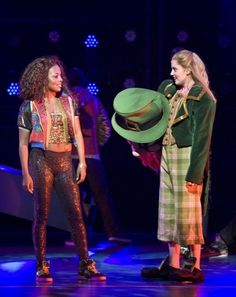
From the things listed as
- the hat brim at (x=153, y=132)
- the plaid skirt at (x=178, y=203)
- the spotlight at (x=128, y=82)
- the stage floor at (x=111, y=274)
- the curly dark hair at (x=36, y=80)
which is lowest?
the stage floor at (x=111, y=274)

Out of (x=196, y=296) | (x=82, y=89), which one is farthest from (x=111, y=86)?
(x=196, y=296)

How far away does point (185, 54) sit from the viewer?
6.72 meters

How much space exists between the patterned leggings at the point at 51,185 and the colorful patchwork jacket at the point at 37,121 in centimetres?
8

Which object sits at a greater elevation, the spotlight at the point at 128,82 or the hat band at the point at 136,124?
the spotlight at the point at 128,82

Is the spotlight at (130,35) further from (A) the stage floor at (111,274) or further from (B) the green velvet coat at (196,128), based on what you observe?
(B) the green velvet coat at (196,128)

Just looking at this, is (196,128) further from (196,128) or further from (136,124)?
(136,124)

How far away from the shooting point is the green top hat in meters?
6.71

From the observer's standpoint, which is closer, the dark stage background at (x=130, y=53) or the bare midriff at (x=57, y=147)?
the bare midriff at (x=57, y=147)

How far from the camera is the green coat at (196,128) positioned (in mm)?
6535

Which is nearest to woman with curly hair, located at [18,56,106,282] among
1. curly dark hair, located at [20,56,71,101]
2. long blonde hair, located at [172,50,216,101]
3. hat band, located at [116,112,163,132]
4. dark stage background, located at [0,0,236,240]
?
curly dark hair, located at [20,56,71,101]

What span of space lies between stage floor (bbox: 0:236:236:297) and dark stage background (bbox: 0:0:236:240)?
1.37 m

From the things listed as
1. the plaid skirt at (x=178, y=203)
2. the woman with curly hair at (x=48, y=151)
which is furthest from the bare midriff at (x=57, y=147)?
the plaid skirt at (x=178, y=203)

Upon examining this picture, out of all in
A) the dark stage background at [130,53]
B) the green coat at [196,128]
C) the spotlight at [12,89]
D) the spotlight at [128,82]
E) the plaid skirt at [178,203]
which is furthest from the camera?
the spotlight at [12,89]

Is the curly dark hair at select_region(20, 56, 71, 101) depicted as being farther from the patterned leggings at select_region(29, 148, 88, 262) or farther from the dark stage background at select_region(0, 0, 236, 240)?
Answer: the dark stage background at select_region(0, 0, 236, 240)
